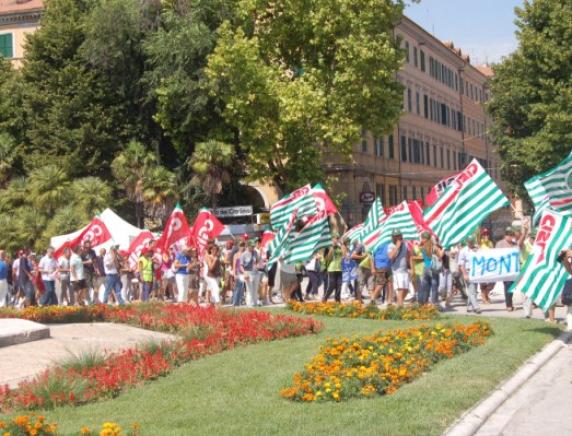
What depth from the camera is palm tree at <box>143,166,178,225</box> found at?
148 feet

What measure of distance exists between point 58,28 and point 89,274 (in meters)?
20.4

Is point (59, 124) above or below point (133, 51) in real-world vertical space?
below

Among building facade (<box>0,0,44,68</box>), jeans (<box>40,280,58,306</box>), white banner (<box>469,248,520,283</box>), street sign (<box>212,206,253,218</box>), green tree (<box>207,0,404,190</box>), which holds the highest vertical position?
building facade (<box>0,0,44,68</box>)

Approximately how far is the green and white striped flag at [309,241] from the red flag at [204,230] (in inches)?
132

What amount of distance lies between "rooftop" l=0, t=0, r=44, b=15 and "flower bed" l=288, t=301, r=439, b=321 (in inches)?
1591

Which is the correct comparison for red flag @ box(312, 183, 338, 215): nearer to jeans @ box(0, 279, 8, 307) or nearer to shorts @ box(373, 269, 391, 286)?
shorts @ box(373, 269, 391, 286)

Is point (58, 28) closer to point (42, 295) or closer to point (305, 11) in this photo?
point (305, 11)

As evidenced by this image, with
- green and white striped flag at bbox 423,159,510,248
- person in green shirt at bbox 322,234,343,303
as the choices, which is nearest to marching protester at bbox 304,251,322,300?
person in green shirt at bbox 322,234,343,303

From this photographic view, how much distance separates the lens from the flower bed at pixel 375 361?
36.1ft

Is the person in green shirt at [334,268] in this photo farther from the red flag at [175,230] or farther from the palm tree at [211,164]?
the palm tree at [211,164]

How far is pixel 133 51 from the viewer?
46344 millimetres

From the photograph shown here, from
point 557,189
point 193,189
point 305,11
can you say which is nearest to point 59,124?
point 193,189

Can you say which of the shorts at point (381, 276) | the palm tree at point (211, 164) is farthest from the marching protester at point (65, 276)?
the palm tree at point (211, 164)

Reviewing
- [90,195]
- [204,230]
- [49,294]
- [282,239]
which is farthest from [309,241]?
[90,195]
